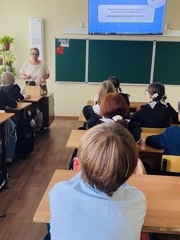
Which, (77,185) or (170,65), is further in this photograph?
(170,65)

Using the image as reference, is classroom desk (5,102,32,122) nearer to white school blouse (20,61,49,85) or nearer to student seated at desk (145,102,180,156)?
white school blouse (20,61,49,85)

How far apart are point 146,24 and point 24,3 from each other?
2752 millimetres

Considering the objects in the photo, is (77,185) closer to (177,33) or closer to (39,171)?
(39,171)

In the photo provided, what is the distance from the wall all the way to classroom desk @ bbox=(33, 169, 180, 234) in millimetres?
4735

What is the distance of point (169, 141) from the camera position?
7.09 feet

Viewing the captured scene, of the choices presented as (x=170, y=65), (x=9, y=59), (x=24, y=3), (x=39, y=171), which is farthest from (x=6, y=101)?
(x=170, y=65)

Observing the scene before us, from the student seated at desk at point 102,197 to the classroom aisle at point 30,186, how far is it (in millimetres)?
1473

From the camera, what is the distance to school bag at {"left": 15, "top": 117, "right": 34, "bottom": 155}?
3920 mm

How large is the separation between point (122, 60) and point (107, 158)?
5.33 m

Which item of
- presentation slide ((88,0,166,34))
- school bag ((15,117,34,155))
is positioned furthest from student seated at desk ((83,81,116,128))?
presentation slide ((88,0,166,34))

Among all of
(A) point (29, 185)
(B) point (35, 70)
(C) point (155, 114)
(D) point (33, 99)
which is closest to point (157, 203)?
(C) point (155, 114)

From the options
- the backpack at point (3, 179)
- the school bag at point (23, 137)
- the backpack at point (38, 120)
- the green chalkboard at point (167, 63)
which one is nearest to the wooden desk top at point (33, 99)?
the backpack at point (38, 120)

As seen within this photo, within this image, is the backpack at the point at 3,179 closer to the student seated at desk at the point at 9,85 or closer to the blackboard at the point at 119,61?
the student seated at desk at the point at 9,85

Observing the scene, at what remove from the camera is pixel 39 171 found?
352cm
